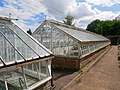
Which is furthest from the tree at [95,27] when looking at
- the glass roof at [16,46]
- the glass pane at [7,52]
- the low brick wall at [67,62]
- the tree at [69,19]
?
the glass pane at [7,52]

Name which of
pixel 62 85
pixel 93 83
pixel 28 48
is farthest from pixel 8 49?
pixel 93 83

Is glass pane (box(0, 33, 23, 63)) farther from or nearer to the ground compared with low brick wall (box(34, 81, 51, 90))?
farther from the ground

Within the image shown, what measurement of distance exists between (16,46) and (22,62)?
136cm

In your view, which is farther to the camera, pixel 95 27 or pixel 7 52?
pixel 95 27

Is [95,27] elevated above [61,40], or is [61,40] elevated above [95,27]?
[95,27]

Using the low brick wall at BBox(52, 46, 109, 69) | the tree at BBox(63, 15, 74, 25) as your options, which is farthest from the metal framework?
the tree at BBox(63, 15, 74, 25)

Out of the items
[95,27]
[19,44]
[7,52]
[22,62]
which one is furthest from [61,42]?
[95,27]

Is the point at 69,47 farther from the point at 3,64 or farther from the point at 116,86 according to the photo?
the point at 3,64

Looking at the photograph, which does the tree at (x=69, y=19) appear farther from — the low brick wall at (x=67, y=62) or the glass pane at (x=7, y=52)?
the glass pane at (x=7, y=52)

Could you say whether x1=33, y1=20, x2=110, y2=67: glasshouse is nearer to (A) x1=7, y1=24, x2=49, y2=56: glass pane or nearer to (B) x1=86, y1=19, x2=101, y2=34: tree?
(A) x1=7, y1=24, x2=49, y2=56: glass pane

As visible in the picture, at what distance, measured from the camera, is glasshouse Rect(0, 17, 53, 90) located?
17.0ft

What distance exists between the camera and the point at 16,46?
6.23m

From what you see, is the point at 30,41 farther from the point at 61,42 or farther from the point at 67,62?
the point at 61,42

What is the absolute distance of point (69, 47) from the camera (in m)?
12.3
